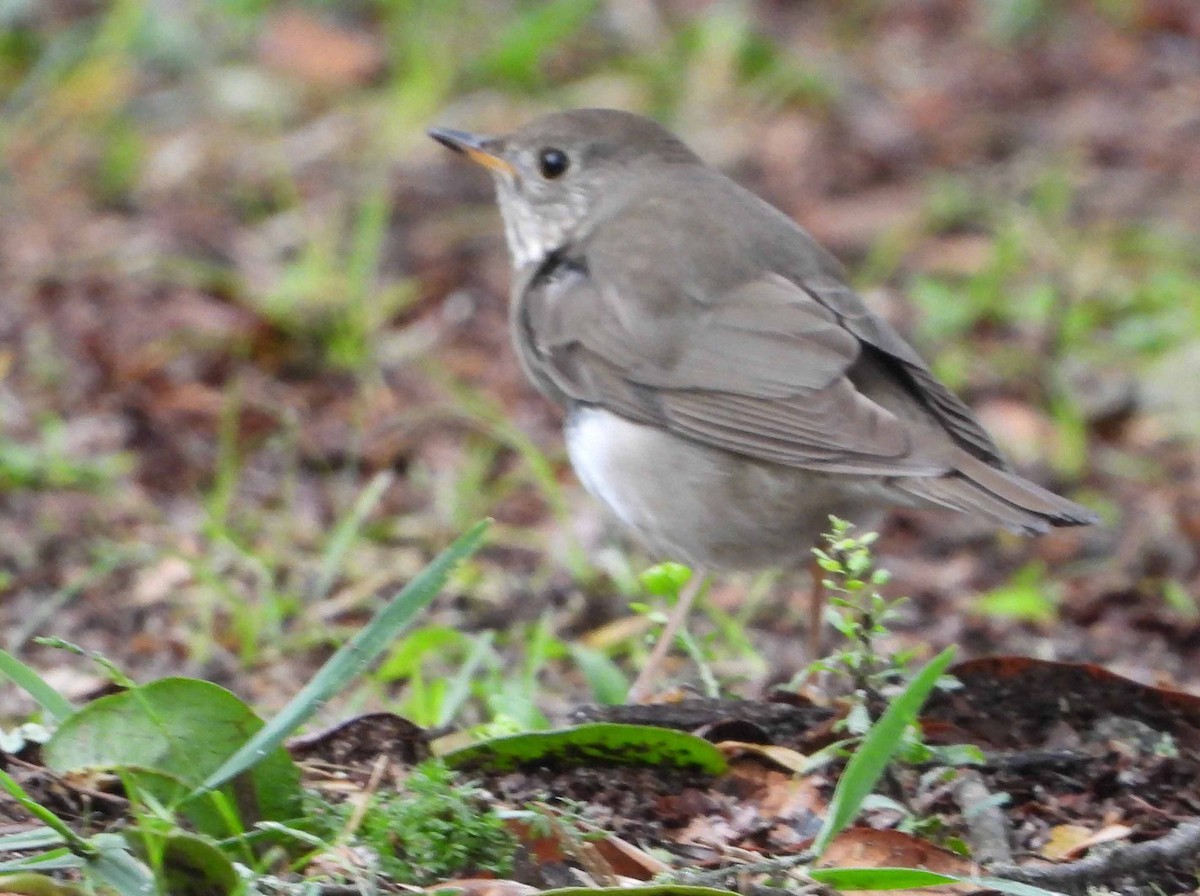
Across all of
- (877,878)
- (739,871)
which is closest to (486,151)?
(739,871)

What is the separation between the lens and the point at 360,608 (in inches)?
216

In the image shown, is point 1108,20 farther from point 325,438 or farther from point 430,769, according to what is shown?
point 430,769

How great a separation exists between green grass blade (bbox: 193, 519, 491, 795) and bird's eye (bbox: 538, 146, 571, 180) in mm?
2571

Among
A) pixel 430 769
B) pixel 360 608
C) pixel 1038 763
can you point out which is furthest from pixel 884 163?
pixel 430 769

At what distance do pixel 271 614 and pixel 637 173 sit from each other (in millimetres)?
1613

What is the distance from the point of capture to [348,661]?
3.09 metres

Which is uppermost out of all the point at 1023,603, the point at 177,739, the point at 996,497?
the point at 996,497

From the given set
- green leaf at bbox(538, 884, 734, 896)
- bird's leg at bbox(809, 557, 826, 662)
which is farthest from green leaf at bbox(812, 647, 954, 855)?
bird's leg at bbox(809, 557, 826, 662)

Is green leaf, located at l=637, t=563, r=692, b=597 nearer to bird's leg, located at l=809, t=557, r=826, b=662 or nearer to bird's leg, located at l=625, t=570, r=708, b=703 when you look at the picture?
bird's leg, located at l=625, t=570, r=708, b=703

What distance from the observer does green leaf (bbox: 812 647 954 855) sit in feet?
9.12

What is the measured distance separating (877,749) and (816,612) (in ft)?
6.74

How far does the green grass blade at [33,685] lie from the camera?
294cm

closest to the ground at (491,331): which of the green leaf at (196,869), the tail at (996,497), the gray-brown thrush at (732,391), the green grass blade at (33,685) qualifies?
the tail at (996,497)

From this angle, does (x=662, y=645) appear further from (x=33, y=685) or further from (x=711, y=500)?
(x=33, y=685)
